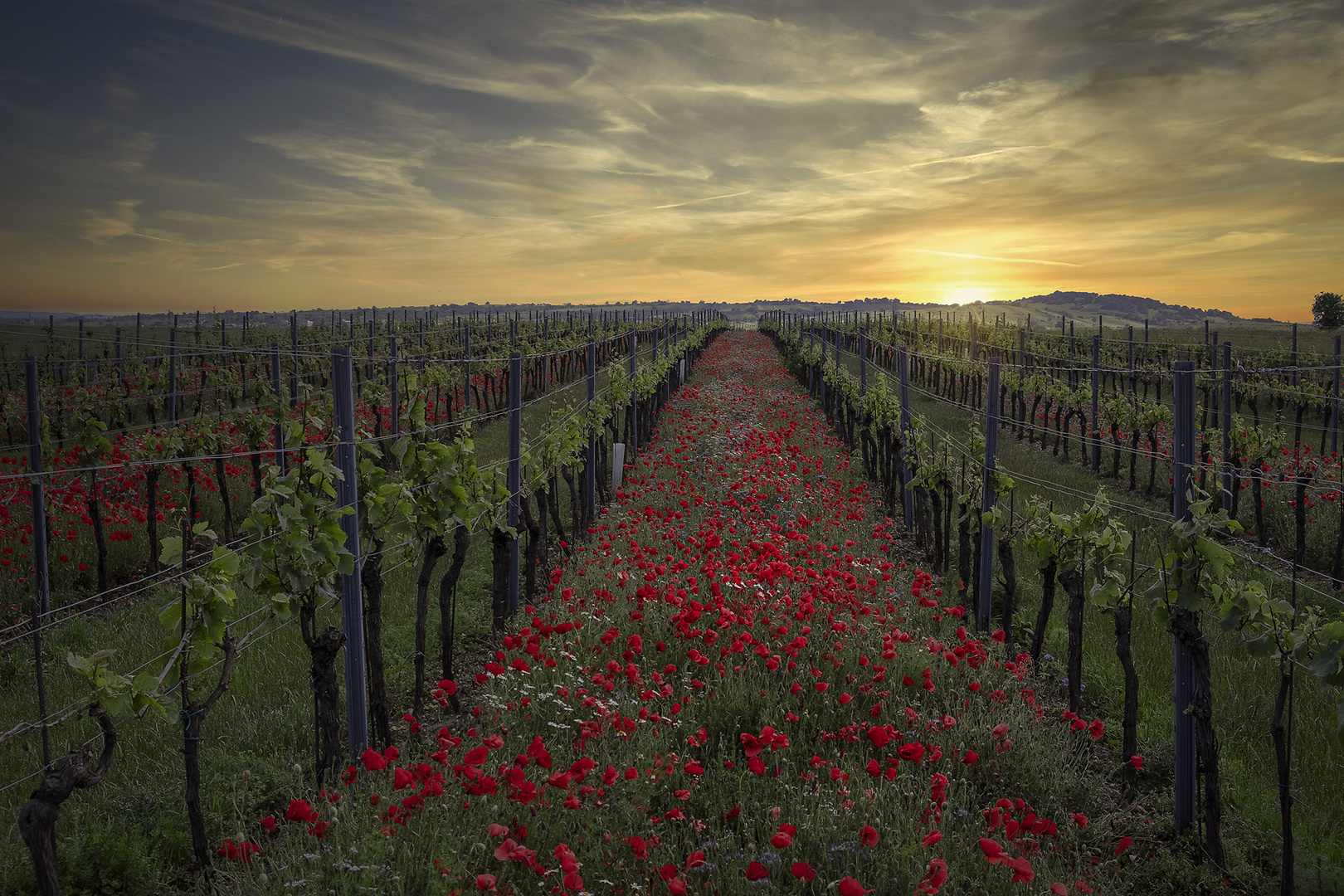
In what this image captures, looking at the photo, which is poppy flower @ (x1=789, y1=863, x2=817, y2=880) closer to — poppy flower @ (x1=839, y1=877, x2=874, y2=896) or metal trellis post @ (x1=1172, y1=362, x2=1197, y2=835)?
poppy flower @ (x1=839, y1=877, x2=874, y2=896)

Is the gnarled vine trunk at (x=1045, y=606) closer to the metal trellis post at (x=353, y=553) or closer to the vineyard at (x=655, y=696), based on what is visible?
the vineyard at (x=655, y=696)

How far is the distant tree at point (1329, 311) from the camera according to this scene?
62.8 m

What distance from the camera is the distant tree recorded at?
206 ft

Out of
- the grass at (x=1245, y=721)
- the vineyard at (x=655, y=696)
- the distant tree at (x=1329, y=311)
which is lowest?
the grass at (x=1245, y=721)

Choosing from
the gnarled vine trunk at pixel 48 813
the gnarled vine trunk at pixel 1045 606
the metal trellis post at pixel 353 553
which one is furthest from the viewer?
the gnarled vine trunk at pixel 1045 606

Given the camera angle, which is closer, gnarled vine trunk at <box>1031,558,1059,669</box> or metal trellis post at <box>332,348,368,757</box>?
metal trellis post at <box>332,348,368,757</box>

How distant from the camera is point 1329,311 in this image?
64.2 m

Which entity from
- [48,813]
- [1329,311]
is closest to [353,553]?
[48,813]

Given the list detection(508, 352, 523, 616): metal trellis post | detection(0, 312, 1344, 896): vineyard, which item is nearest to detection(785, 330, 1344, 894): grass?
detection(0, 312, 1344, 896): vineyard

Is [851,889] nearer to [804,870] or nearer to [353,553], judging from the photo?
[804,870]

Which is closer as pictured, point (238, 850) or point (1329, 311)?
point (238, 850)

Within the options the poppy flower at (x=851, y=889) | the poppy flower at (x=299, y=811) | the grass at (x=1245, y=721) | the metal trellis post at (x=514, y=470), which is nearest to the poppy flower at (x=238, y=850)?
the poppy flower at (x=299, y=811)

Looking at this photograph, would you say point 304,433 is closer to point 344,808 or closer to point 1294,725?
point 344,808

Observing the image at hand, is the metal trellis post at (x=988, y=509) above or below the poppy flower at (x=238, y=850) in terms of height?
above
